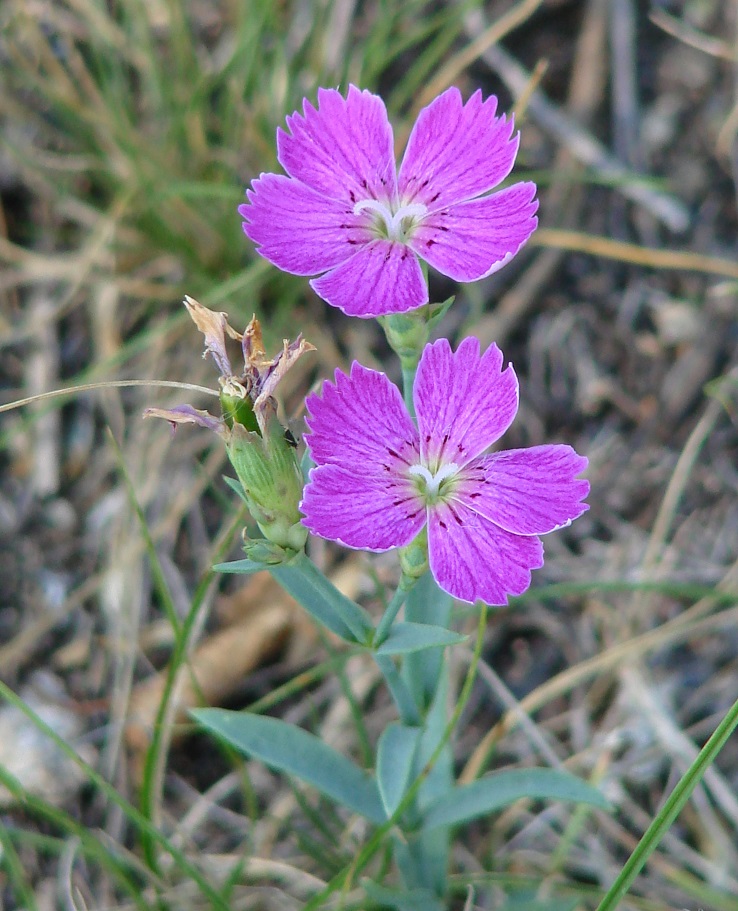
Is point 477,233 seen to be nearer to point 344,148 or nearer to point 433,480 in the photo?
point 344,148

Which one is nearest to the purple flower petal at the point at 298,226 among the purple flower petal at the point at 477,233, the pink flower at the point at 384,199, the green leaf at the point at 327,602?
the pink flower at the point at 384,199

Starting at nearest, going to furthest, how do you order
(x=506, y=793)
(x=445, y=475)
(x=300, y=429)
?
(x=445, y=475) < (x=506, y=793) < (x=300, y=429)

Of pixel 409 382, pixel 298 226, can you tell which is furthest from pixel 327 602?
pixel 298 226

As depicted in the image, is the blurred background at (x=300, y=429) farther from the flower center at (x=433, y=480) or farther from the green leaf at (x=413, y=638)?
the flower center at (x=433, y=480)

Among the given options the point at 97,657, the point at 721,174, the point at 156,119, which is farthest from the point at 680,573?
the point at 156,119

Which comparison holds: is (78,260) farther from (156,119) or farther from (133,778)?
(133,778)

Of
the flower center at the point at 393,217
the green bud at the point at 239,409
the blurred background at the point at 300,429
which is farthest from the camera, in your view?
the blurred background at the point at 300,429
